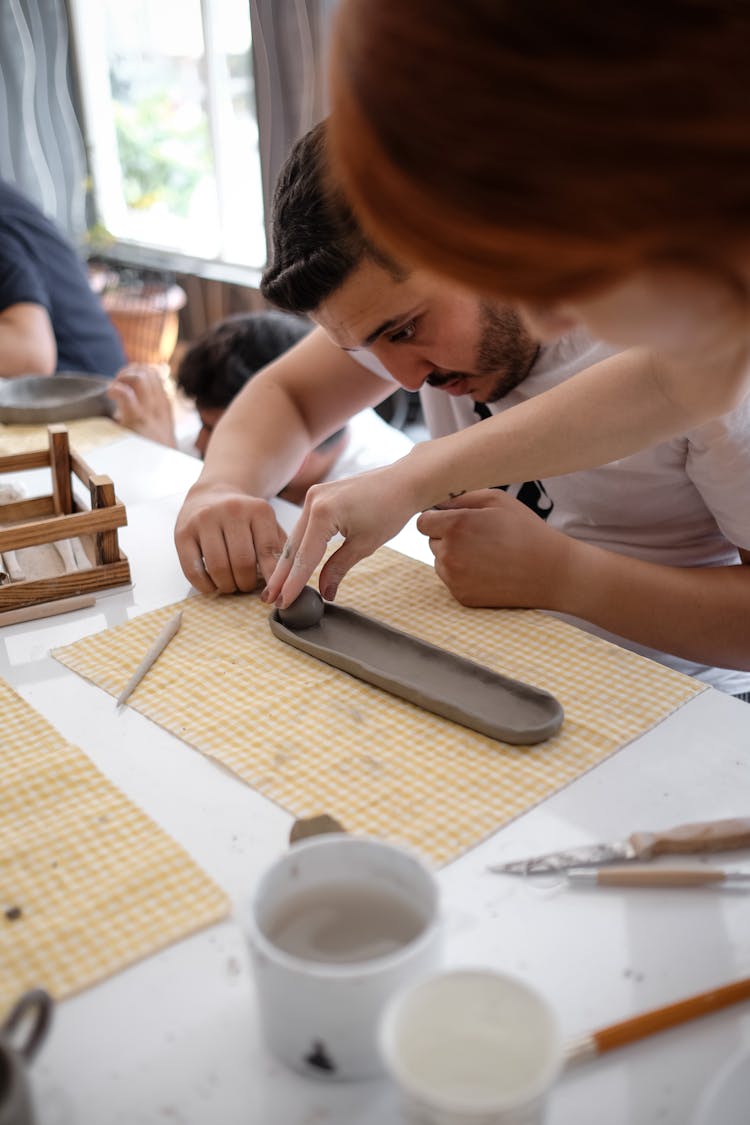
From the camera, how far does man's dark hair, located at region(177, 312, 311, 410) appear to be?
79.8 inches

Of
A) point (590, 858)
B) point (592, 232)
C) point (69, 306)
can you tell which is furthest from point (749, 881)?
point (69, 306)

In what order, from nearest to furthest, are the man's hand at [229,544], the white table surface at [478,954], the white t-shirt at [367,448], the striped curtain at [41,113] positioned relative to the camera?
1. the white table surface at [478,954]
2. the man's hand at [229,544]
3. the white t-shirt at [367,448]
4. the striped curtain at [41,113]

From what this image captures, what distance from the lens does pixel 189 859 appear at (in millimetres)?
711

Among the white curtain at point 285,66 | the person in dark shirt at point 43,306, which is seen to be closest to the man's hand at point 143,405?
the person in dark shirt at point 43,306

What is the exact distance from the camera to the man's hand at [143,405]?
6.05 ft

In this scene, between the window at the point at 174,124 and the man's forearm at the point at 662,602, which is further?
the window at the point at 174,124

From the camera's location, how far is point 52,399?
1971 millimetres

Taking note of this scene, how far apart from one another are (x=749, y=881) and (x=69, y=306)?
90.4 inches

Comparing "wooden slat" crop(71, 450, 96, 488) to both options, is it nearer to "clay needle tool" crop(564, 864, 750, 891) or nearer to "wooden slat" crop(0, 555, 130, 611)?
"wooden slat" crop(0, 555, 130, 611)

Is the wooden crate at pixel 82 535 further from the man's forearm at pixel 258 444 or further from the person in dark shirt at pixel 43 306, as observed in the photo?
the person in dark shirt at pixel 43 306

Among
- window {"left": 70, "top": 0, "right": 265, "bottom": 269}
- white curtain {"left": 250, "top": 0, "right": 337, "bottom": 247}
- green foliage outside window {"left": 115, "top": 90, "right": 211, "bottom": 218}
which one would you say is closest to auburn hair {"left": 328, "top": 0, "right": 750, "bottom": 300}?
white curtain {"left": 250, "top": 0, "right": 337, "bottom": 247}

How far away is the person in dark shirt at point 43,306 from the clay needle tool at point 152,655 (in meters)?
1.38

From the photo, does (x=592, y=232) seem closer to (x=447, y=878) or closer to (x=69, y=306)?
(x=447, y=878)

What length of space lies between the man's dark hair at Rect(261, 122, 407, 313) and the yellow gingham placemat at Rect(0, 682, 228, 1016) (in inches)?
22.8
